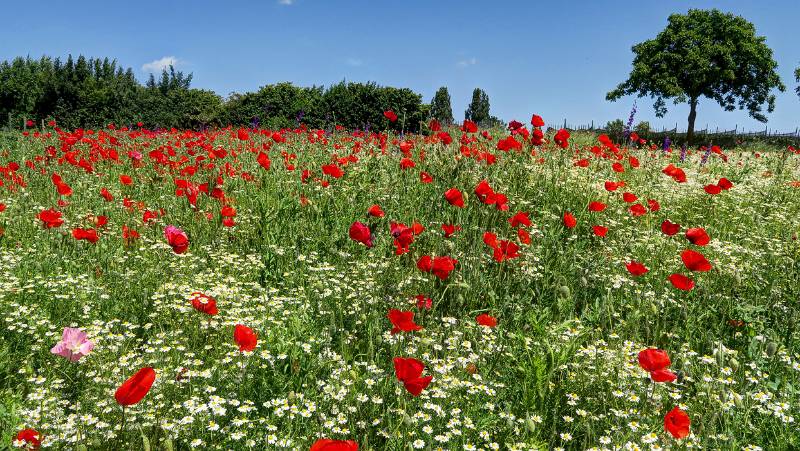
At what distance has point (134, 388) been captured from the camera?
61.7 inches

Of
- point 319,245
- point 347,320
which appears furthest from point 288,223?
point 347,320

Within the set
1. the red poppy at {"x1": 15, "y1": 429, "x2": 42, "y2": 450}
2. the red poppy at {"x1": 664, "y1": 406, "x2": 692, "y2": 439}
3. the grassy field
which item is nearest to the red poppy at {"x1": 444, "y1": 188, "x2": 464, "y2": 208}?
the grassy field

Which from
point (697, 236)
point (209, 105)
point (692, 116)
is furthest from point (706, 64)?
point (697, 236)

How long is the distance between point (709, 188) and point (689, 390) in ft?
6.95

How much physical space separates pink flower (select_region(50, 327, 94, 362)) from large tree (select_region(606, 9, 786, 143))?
40550 millimetres

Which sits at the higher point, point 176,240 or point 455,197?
point 455,197

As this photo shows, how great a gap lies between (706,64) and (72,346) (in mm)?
Result: 42591

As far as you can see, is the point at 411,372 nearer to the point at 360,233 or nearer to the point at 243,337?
the point at 243,337

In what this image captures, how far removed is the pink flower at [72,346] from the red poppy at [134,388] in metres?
0.67

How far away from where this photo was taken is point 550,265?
454 centimetres

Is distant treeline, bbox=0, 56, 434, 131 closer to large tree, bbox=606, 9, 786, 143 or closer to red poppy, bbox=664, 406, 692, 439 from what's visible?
large tree, bbox=606, 9, 786, 143

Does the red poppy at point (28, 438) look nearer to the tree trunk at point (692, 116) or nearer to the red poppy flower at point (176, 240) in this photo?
the red poppy flower at point (176, 240)

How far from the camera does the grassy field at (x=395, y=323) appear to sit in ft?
7.88

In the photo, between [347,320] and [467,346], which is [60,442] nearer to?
[347,320]
